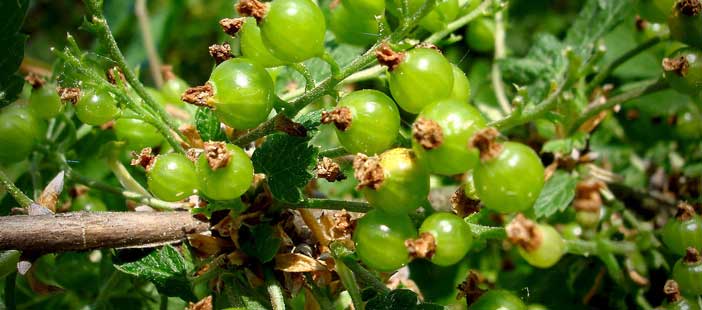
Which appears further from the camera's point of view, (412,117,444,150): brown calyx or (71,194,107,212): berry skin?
(71,194,107,212): berry skin

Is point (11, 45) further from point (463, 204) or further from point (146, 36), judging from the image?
point (146, 36)

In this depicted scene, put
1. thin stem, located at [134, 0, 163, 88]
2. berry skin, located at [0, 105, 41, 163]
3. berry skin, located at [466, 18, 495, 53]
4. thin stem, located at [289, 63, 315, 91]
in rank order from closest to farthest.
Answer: thin stem, located at [289, 63, 315, 91], berry skin, located at [0, 105, 41, 163], berry skin, located at [466, 18, 495, 53], thin stem, located at [134, 0, 163, 88]

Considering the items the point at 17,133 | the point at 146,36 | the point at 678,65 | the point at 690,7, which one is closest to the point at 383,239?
the point at 678,65

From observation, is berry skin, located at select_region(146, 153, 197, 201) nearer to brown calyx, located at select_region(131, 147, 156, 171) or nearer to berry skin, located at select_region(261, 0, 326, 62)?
brown calyx, located at select_region(131, 147, 156, 171)

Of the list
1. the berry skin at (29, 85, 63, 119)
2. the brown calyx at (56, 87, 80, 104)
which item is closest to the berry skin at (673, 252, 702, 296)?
the brown calyx at (56, 87, 80, 104)

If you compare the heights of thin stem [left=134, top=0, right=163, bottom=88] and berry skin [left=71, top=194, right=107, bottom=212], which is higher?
berry skin [left=71, top=194, right=107, bottom=212]

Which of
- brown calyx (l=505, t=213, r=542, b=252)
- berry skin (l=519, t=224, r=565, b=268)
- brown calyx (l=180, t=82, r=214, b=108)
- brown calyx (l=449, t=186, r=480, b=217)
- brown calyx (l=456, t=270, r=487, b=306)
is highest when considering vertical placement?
brown calyx (l=180, t=82, r=214, b=108)

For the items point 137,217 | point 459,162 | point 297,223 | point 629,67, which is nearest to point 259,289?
point 297,223

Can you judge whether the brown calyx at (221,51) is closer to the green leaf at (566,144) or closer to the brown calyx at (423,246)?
the brown calyx at (423,246)

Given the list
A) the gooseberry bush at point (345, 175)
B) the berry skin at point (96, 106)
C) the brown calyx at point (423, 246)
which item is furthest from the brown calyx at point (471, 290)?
the berry skin at point (96, 106)
